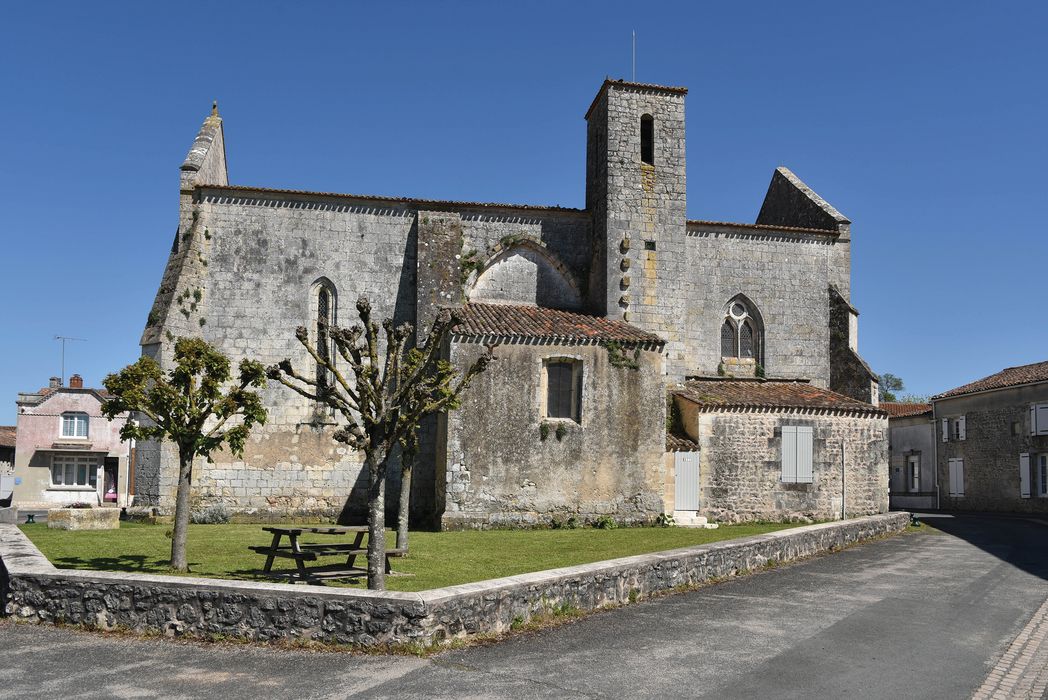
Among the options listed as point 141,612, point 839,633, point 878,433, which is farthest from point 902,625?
point 878,433

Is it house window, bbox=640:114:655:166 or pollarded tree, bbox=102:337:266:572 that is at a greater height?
house window, bbox=640:114:655:166

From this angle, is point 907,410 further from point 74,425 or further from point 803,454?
point 74,425

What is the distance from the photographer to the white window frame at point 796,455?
76.4 feet

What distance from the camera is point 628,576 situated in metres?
11.2

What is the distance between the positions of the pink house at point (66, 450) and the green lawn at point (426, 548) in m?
28.5

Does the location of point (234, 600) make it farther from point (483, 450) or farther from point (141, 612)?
point (483, 450)

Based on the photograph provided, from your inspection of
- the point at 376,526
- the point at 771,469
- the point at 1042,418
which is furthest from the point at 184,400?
the point at 1042,418

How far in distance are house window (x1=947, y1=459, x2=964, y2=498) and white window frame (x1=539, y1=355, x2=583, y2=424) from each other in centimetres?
2363

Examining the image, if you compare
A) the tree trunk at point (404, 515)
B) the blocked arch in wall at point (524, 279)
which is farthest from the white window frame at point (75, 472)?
the tree trunk at point (404, 515)

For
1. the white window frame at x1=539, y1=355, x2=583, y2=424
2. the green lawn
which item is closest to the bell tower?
the white window frame at x1=539, y1=355, x2=583, y2=424

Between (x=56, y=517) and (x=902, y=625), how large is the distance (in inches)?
701

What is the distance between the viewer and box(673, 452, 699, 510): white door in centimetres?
2252

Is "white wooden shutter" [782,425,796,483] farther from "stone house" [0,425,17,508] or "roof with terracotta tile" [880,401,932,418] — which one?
"stone house" [0,425,17,508]

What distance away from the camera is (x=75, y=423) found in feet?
155
